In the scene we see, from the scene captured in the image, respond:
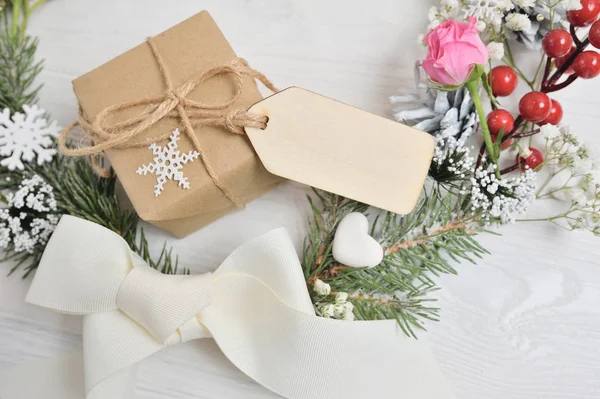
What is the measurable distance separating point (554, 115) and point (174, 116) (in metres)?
0.61

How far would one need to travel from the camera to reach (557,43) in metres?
0.77

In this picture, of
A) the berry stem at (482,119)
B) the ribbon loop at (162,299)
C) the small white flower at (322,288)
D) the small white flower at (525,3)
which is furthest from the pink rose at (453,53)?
the ribbon loop at (162,299)

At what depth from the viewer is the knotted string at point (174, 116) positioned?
0.72 m

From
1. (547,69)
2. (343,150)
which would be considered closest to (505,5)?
(547,69)

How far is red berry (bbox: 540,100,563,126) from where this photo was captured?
0.82 m

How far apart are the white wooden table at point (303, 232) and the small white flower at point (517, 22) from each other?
0.15 metres

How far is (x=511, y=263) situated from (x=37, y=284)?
747mm

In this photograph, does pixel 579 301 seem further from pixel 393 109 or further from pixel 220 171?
pixel 220 171

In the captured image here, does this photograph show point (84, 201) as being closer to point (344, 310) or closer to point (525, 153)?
point (344, 310)

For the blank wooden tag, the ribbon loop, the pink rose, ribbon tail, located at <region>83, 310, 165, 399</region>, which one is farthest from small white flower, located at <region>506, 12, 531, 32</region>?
ribbon tail, located at <region>83, 310, 165, 399</region>

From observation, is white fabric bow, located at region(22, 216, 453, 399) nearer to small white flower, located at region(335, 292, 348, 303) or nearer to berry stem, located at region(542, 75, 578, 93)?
small white flower, located at region(335, 292, 348, 303)

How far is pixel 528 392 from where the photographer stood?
812mm

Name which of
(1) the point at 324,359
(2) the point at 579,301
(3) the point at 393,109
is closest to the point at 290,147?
(3) the point at 393,109

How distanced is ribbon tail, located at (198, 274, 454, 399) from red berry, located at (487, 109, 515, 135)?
0.35 metres
